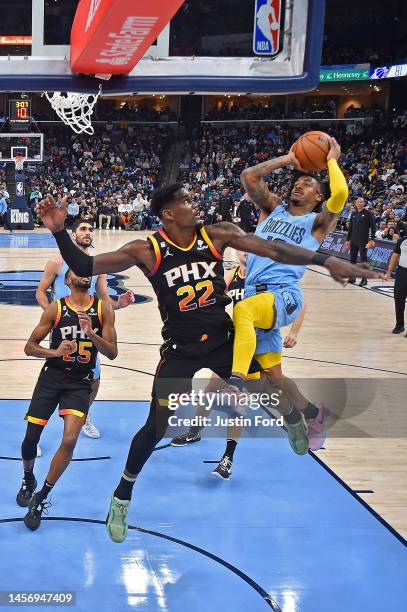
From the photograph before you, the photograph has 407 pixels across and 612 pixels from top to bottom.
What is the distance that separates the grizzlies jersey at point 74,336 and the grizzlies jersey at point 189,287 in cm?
80

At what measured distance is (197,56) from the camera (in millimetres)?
4605

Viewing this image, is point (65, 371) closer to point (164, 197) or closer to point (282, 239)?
point (164, 197)

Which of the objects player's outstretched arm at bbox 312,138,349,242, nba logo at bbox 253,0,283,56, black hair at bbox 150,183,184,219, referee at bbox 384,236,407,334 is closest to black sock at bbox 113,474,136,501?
black hair at bbox 150,183,184,219

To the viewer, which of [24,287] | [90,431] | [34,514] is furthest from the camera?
[24,287]

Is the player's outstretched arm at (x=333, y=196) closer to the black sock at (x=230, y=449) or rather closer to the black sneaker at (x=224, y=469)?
the black sock at (x=230, y=449)

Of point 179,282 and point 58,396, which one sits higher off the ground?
point 179,282

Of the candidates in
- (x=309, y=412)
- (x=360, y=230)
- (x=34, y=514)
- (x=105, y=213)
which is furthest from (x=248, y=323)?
(x=105, y=213)

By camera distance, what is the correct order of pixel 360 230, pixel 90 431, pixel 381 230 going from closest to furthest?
pixel 90 431 < pixel 360 230 < pixel 381 230

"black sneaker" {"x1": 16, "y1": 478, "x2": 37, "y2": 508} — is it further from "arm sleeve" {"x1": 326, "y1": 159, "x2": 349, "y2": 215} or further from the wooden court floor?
"arm sleeve" {"x1": 326, "y1": 159, "x2": 349, "y2": 215}

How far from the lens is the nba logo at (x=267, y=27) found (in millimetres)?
4438

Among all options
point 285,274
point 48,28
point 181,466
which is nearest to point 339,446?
point 181,466

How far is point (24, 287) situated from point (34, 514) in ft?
31.2

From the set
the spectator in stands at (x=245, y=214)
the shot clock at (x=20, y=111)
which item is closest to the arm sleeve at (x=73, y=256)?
the spectator in stands at (x=245, y=214)

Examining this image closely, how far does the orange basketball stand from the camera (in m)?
4.54
